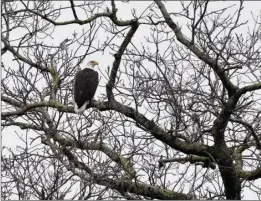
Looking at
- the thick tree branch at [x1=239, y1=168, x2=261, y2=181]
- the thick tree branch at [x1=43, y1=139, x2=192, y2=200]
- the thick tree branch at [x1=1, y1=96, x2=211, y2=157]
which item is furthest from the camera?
the thick tree branch at [x1=239, y1=168, x2=261, y2=181]

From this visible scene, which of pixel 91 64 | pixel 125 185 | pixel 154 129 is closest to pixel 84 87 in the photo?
pixel 91 64

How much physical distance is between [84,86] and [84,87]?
21 mm

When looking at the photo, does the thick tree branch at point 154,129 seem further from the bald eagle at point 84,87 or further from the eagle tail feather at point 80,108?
the bald eagle at point 84,87

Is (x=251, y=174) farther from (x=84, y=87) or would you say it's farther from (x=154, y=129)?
(x=84, y=87)

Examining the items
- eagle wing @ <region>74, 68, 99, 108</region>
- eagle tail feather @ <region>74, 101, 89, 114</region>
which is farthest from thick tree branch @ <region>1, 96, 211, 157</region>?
eagle wing @ <region>74, 68, 99, 108</region>

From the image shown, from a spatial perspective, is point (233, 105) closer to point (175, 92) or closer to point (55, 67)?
point (175, 92)

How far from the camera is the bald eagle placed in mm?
7023

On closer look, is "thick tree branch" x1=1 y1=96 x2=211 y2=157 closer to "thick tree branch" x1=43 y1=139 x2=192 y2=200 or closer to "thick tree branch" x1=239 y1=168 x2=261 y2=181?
"thick tree branch" x1=43 y1=139 x2=192 y2=200

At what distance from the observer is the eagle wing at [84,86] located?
723 cm

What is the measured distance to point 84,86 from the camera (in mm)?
7582

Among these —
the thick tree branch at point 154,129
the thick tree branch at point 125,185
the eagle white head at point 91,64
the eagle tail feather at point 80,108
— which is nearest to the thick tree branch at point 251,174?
the thick tree branch at point 154,129

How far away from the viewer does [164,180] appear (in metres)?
6.25

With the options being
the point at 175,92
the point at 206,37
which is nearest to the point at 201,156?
the point at 175,92

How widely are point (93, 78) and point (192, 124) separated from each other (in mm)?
2151
